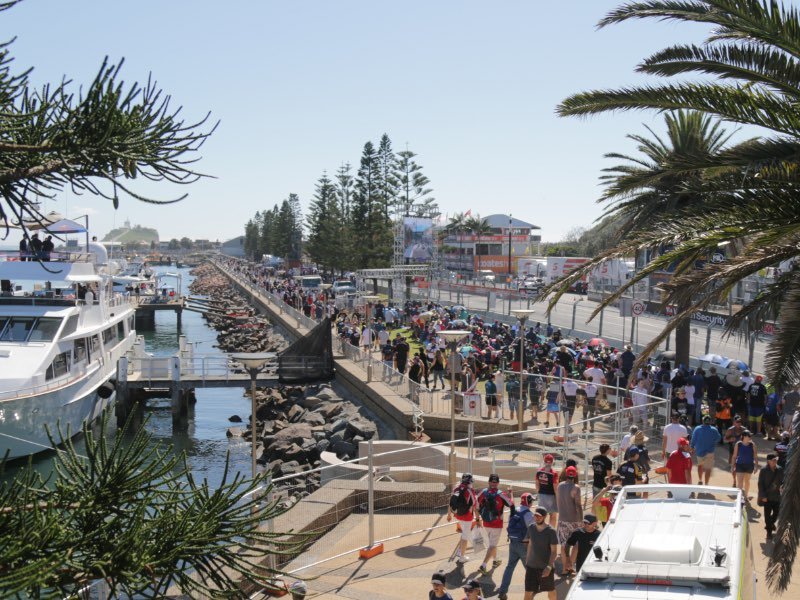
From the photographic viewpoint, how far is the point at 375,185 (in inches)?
2992

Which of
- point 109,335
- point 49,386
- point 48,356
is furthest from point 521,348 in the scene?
point 109,335

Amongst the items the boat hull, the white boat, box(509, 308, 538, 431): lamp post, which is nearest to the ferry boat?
box(509, 308, 538, 431): lamp post

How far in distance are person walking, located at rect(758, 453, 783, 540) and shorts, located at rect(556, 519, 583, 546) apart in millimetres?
2817

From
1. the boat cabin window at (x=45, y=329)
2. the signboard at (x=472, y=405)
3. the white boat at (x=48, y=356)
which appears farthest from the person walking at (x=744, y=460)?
the boat cabin window at (x=45, y=329)

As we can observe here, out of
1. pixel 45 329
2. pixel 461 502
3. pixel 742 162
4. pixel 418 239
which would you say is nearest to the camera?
pixel 742 162

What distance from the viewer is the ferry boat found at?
6211 millimetres

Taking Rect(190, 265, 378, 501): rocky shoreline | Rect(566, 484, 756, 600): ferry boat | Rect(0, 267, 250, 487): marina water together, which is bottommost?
Rect(0, 267, 250, 487): marina water

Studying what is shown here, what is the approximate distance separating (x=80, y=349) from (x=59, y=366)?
239 cm

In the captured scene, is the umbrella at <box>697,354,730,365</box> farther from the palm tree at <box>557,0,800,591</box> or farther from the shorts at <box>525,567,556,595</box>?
the shorts at <box>525,567,556,595</box>

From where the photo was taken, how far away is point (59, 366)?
24797 millimetres

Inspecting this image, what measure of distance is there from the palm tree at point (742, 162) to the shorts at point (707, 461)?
4133 mm

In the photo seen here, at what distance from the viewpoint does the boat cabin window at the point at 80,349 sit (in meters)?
26.7

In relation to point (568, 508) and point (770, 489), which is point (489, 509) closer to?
point (568, 508)

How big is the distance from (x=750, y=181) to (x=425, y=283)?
4372cm
